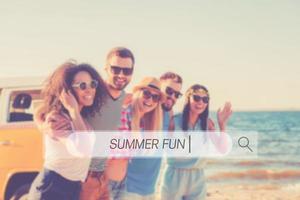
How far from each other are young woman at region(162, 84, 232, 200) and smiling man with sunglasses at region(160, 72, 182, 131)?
0.07 meters

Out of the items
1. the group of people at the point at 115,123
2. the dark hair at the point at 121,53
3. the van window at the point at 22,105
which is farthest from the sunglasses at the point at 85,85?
the van window at the point at 22,105

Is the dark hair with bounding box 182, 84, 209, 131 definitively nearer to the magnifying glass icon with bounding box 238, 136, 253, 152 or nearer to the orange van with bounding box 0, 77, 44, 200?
the magnifying glass icon with bounding box 238, 136, 253, 152

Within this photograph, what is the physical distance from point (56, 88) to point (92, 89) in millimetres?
248

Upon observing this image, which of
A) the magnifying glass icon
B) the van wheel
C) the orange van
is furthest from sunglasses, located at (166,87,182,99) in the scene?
the van wheel

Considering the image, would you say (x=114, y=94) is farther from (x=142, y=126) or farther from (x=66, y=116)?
(x=66, y=116)

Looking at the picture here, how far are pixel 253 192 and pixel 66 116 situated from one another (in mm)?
1725

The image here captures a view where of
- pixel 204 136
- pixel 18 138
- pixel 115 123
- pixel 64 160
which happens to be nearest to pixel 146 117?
pixel 115 123

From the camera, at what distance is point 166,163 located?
359 centimetres

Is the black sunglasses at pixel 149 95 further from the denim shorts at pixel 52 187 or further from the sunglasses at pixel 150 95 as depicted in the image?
the denim shorts at pixel 52 187

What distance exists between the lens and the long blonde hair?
348cm

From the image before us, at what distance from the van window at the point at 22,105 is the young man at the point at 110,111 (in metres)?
0.35

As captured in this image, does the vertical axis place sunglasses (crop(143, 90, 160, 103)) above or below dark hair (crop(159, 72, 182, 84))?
below

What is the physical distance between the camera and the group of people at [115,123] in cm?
316

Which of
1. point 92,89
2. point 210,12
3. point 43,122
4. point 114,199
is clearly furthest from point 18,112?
point 210,12
